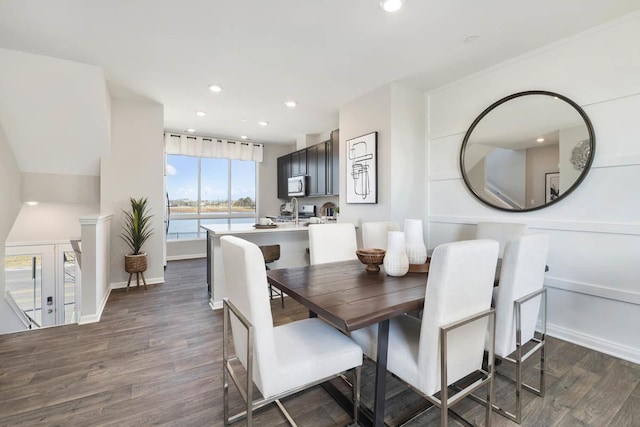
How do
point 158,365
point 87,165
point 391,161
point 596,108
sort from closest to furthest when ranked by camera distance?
1. point 158,365
2. point 596,108
3. point 391,161
4. point 87,165

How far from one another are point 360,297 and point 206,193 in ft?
19.0

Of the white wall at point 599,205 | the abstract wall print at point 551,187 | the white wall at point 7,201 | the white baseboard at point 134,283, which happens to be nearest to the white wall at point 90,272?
the white baseboard at point 134,283

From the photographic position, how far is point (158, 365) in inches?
83.0

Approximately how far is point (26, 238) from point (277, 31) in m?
4.87

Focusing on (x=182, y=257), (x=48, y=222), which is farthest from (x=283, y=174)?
(x=48, y=222)

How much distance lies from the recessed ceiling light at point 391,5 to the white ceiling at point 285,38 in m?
0.05

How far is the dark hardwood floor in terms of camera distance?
1596mm

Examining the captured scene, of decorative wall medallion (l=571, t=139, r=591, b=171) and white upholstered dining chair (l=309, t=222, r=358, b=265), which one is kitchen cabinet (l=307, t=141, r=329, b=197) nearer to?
white upholstered dining chair (l=309, t=222, r=358, b=265)

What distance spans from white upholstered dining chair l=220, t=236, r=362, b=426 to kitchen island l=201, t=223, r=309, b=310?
1660mm

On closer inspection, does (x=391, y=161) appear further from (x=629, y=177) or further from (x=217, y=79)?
(x=217, y=79)

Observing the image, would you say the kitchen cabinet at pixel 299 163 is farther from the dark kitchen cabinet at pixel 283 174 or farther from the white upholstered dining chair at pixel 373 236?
the white upholstered dining chair at pixel 373 236

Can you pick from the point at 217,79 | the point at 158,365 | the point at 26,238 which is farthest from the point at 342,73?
the point at 26,238

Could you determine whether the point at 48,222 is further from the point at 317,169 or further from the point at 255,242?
the point at 317,169

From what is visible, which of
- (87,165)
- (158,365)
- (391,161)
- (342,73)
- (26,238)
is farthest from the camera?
(26,238)
